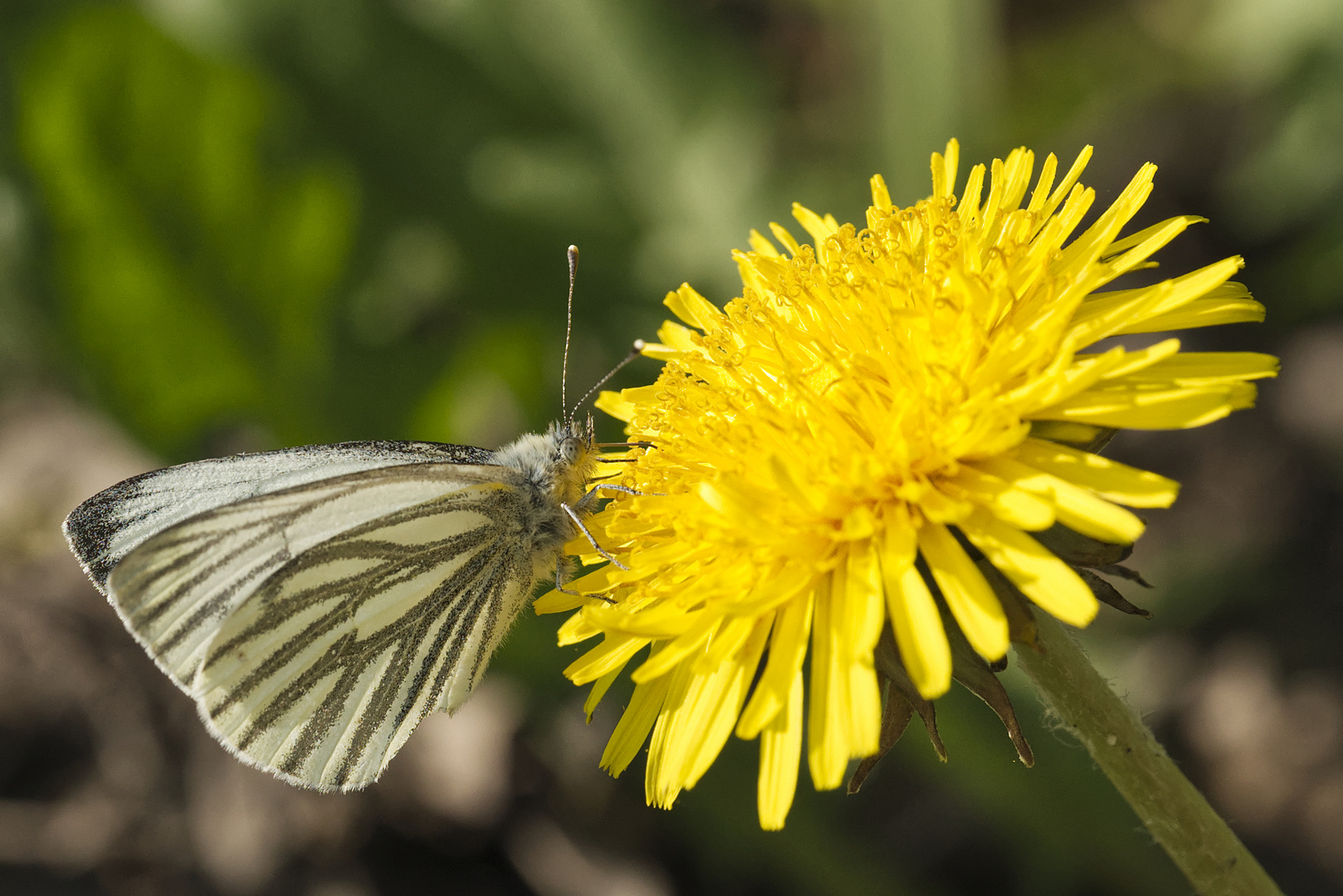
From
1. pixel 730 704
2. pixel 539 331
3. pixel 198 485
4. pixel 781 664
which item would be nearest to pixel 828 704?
pixel 781 664

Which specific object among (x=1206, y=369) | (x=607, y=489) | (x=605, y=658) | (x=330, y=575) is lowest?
(x=330, y=575)

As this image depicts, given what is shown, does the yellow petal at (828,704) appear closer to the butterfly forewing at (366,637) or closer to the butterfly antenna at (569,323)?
the butterfly forewing at (366,637)

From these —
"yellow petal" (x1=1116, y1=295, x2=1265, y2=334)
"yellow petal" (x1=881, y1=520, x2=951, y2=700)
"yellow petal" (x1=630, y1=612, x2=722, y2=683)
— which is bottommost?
"yellow petal" (x1=630, y1=612, x2=722, y2=683)

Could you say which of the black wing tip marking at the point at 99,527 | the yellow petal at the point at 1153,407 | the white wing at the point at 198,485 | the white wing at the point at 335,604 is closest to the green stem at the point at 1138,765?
the yellow petal at the point at 1153,407

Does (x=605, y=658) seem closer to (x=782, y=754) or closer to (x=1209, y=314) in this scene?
(x=782, y=754)

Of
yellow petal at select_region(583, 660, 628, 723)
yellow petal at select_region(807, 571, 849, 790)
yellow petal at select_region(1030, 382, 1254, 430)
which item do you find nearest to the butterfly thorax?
yellow petal at select_region(583, 660, 628, 723)

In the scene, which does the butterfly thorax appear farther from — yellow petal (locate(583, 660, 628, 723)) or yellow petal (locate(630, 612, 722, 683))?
→ yellow petal (locate(630, 612, 722, 683))

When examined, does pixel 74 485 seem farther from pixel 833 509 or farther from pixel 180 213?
pixel 833 509
